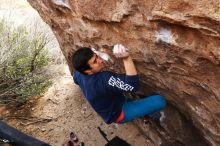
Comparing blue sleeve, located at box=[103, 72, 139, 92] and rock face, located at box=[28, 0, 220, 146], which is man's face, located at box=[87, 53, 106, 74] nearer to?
blue sleeve, located at box=[103, 72, 139, 92]

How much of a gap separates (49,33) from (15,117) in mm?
2679

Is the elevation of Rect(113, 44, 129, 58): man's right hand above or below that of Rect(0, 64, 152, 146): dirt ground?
above

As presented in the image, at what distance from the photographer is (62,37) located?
14.6 ft

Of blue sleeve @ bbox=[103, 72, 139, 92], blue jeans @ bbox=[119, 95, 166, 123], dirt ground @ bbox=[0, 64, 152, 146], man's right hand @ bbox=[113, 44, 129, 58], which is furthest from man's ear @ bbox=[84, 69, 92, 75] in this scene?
dirt ground @ bbox=[0, 64, 152, 146]

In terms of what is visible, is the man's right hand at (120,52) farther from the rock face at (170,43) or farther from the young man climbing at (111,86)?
the rock face at (170,43)

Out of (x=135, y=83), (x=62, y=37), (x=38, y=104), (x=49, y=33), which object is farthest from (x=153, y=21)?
Answer: (x=49, y=33)

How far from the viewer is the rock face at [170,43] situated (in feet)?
8.31

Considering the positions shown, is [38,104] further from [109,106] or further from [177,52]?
[177,52]

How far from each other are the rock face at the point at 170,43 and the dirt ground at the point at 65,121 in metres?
0.91

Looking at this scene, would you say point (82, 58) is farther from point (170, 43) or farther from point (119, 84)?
point (170, 43)

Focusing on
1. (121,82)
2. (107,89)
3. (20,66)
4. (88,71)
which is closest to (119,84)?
(121,82)

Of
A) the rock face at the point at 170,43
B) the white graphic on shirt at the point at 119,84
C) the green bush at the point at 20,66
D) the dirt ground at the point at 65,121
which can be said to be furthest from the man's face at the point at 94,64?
Answer: the green bush at the point at 20,66

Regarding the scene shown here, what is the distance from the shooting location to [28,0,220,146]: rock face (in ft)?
8.31

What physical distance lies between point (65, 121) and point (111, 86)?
241 cm
